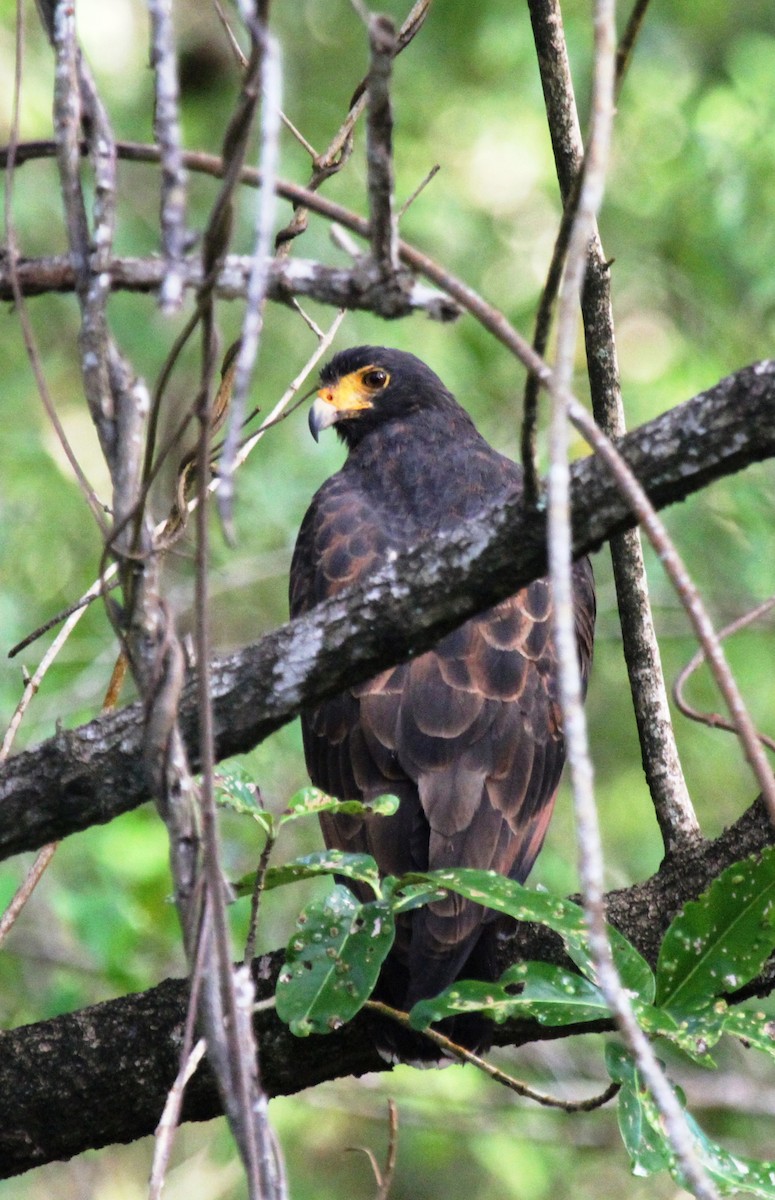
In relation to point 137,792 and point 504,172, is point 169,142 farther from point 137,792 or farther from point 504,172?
point 504,172

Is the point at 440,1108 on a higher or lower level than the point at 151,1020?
higher

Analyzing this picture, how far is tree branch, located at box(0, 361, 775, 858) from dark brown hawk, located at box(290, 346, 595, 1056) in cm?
130

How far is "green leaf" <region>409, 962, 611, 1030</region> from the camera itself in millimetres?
2643

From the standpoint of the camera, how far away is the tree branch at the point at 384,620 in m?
2.05

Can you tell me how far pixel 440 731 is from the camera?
3.86 metres

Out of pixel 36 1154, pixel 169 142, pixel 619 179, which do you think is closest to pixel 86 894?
pixel 36 1154

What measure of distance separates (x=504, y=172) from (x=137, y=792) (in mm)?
8186

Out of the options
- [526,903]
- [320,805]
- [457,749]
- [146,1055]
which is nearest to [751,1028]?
[526,903]

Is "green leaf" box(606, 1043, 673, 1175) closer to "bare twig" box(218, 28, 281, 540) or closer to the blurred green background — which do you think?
"bare twig" box(218, 28, 281, 540)

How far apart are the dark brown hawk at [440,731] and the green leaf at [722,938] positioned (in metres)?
0.74

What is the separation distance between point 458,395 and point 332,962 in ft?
17.9

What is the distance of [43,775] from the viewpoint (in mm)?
2354

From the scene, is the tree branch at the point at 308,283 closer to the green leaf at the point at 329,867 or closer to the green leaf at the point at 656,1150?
the green leaf at the point at 329,867

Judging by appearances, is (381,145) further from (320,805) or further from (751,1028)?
(751,1028)
